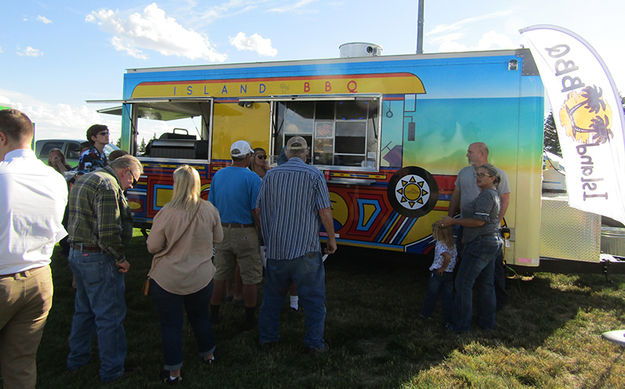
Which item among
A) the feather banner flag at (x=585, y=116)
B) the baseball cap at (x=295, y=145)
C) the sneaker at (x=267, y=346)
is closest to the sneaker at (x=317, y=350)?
the sneaker at (x=267, y=346)

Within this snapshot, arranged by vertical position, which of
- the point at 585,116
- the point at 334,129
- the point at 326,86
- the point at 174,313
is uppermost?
the point at 326,86

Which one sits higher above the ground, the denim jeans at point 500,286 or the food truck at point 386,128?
the food truck at point 386,128

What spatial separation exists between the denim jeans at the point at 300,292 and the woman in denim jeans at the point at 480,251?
4.19 ft

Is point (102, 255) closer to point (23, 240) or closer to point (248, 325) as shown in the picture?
point (23, 240)

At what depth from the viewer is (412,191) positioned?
184 inches

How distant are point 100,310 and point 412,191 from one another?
322cm

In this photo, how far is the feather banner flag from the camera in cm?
311

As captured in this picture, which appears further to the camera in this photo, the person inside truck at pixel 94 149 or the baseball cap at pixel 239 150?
the person inside truck at pixel 94 149

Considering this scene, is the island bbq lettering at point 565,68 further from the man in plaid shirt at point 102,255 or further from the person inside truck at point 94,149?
the person inside truck at point 94,149

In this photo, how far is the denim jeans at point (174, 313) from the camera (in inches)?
106

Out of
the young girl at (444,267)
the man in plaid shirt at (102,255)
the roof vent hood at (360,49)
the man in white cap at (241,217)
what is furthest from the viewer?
the roof vent hood at (360,49)

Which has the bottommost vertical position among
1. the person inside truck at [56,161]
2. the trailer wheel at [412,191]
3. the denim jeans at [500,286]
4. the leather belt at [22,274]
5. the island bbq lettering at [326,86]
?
the denim jeans at [500,286]

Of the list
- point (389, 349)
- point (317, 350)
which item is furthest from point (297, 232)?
point (389, 349)

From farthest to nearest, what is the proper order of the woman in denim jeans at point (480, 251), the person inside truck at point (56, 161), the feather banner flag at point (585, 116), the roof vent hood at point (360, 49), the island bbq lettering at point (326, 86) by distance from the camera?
the person inside truck at point (56, 161) < the roof vent hood at point (360, 49) < the island bbq lettering at point (326, 86) < the woman in denim jeans at point (480, 251) < the feather banner flag at point (585, 116)
